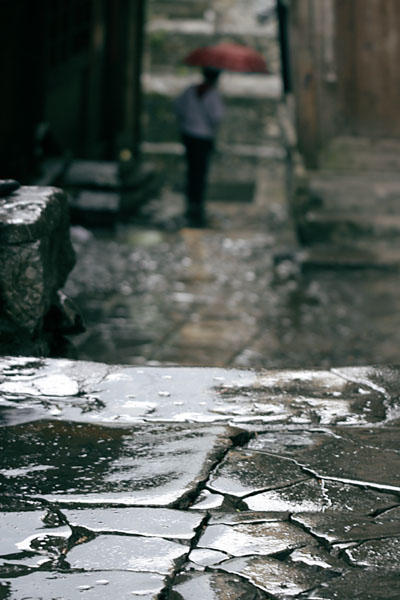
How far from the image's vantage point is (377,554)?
2350mm

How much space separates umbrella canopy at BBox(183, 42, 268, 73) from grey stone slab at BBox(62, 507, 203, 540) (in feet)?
35.2

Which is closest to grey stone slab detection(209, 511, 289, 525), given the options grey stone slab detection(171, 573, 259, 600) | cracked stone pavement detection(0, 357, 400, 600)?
cracked stone pavement detection(0, 357, 400, 600)

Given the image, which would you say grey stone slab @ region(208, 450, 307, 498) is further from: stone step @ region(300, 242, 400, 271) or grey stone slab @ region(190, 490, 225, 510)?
stone step @ region(300, 242, 400, 271)

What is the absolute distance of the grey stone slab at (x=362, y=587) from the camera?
2.15m

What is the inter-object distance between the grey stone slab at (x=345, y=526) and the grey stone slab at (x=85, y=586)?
450 millimetres

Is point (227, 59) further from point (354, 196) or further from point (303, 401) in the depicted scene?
point (303, 401)

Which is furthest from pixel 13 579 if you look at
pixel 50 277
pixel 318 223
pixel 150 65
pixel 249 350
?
pixel 150 65

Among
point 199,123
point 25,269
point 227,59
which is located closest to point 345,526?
point 25,269

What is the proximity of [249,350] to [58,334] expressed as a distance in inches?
97.5

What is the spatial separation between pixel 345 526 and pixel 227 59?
36.1ft

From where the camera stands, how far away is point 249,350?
22.0ft

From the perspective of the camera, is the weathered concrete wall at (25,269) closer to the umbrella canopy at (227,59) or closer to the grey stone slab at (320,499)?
the grey stone slab at (320,499)

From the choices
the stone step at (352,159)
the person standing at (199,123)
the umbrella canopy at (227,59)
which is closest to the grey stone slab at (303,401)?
the stone step at (352,159)

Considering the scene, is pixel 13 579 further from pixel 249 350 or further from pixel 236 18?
pixel 236 18
